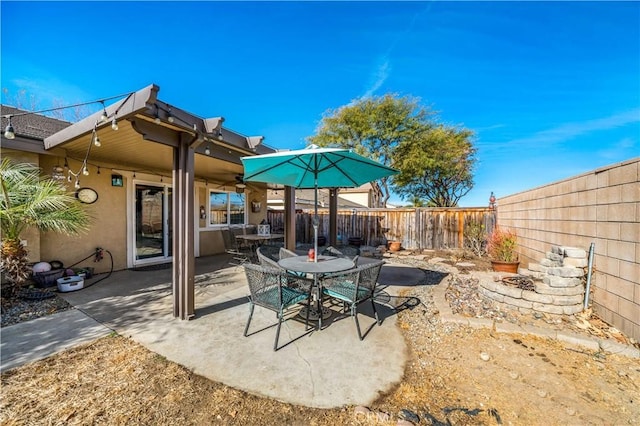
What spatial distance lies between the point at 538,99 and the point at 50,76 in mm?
17054

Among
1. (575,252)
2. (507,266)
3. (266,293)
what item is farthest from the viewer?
(507,266)

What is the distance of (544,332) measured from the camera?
3.21m

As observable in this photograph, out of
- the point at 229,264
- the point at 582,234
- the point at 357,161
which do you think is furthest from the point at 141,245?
the point at 582,234

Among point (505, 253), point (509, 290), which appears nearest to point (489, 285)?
point (509, 290)

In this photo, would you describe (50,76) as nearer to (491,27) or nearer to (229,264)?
(229,264)

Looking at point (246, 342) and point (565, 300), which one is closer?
point (246, 342)

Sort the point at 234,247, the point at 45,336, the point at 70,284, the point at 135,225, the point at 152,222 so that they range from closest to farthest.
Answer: the point at 45,336
the point at 70,284
the point at 135,225
the point at 152,222
the point at 234,247

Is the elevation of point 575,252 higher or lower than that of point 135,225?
lower

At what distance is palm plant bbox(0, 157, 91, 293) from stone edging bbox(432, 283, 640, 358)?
604cm

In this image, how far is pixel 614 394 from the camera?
2.24 meters

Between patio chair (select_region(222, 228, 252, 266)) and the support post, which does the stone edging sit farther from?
patio chair (select_region(222, 228, 252, 266))

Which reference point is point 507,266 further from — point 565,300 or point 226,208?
point 226,208

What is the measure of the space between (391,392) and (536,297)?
2.96 metres

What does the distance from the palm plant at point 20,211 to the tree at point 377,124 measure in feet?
44.1
